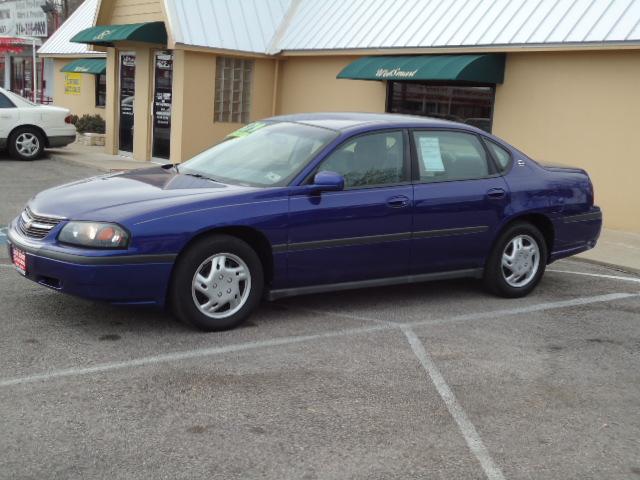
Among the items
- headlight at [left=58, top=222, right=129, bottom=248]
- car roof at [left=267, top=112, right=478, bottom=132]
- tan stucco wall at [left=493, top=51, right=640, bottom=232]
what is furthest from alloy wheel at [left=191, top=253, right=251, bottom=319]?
tan stucco wall at [left=493, top=51, right=640, bottom=232]

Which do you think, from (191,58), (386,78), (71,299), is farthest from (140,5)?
(71,299)

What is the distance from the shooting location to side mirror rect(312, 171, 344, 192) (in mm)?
5750

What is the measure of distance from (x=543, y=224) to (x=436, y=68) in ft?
19.1

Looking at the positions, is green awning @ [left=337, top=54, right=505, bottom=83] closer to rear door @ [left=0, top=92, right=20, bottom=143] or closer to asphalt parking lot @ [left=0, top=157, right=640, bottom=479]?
asphalt parking lot @ [left=0, top=157, right=640, bottom=479]

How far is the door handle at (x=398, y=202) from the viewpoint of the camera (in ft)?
20.2

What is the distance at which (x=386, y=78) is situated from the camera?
13.3 m

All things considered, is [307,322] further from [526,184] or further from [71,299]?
[526,184]

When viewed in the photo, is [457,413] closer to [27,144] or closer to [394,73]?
[394,73]

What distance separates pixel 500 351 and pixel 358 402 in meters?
1.51

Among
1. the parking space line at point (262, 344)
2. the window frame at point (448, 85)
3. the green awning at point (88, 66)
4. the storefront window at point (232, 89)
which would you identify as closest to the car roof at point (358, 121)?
the parking space line at point (262, 344)

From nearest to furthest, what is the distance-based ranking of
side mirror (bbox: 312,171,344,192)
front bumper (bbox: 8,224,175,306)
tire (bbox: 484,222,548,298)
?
front bumper (bbox: 8,224,175,306)
side mirror (bbox: 312,171,344,192)
tire (bbox: 484,222,548,298)

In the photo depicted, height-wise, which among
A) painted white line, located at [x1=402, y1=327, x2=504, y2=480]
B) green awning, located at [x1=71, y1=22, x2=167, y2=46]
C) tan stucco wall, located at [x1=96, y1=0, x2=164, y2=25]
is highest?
tan stucco wall, located at [x1=96, y1=0, x2=164, y2=25]

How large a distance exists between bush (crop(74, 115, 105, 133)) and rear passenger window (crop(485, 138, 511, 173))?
16.7m

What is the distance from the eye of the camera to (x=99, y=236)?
5.18 metres
